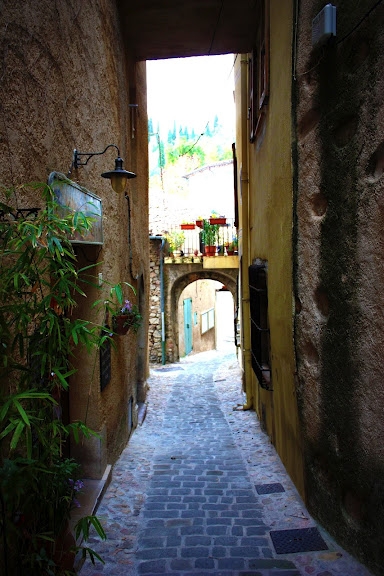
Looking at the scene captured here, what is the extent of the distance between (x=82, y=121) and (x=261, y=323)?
3.81 metres

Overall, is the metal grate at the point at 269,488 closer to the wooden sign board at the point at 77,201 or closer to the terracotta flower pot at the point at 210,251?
the wooden sign board at the point at 77,201

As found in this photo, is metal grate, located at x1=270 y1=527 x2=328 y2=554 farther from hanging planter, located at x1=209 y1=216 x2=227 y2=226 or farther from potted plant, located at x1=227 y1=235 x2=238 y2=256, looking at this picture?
hanging planter, located at x1=209 y1=216 x2=227 y2=226

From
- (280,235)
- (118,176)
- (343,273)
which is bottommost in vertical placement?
(343,273)

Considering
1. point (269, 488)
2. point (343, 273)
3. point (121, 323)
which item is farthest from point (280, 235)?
point (269, 488)

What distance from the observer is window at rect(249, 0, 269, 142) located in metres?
6.21

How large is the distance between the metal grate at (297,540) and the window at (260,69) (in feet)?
15.4

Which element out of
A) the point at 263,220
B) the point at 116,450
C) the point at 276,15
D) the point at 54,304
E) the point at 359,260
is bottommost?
the point at 116,450

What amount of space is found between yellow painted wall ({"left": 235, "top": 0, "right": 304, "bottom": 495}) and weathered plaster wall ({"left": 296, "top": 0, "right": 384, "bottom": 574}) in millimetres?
465

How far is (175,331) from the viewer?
17031mm

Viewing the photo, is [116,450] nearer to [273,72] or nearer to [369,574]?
[369,574]

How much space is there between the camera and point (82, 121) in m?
4.84

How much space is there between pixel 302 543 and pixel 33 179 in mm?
3396

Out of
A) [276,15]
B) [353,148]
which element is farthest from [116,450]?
[276,15]

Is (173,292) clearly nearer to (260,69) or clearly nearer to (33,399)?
(260,69)
